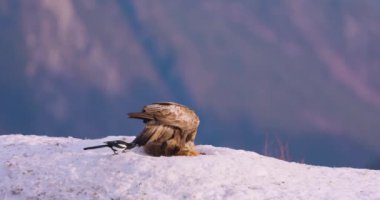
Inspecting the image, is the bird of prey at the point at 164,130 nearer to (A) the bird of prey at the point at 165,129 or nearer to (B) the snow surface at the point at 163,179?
(A) the bird of prey at the point at 165,129

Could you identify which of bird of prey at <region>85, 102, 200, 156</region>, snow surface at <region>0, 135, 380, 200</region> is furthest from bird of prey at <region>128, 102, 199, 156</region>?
snow surface at <region>0, 135, 380, 200</region>

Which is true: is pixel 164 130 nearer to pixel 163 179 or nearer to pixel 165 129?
pixel 165 129

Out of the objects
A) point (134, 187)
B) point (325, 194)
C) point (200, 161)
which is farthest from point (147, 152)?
point (325, 194)

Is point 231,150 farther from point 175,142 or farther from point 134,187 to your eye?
point 134,187

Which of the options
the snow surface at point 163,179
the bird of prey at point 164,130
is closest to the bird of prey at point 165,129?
the bird of prey at point 164,130

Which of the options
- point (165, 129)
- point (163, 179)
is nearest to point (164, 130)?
point (165, 129)

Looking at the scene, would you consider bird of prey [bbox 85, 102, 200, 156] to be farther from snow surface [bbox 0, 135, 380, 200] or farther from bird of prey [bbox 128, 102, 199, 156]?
snow surface [bbox 0, 135, 380, 200]
